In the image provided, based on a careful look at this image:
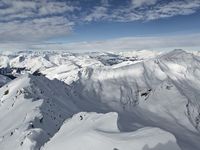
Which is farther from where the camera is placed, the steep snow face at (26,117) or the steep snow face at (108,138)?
the steep snow face at (26,117)

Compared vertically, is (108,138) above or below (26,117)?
above

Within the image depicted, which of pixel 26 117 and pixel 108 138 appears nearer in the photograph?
pixel 108 138

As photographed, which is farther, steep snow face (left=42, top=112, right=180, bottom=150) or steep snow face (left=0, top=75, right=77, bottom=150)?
steep snow face (left=0, top=75, right=77, bottom=150)

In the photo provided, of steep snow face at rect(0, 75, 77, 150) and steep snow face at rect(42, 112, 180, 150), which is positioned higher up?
steep snow face at rect(42, 112, 180, 150)

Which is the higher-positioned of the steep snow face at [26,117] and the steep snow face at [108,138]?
the steep snow face at [108,138]

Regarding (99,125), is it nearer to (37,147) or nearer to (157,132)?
(157,132)
